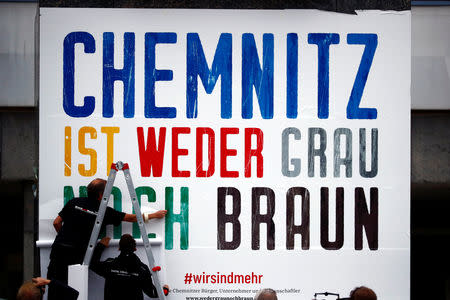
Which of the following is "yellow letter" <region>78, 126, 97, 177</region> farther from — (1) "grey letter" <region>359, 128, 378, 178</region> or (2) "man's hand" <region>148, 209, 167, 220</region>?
(1) "grey letter" <region>359, 128, 378, 178</region>

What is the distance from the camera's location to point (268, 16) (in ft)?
26.3

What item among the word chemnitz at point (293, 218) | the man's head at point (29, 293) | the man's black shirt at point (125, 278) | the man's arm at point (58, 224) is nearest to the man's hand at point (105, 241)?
the man's black shirt at point (125, 278)

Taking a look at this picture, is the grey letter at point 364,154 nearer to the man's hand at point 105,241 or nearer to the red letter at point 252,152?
the red letter at point 252,152

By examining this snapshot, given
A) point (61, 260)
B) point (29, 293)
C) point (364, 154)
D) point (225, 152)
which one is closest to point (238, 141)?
point (225, 152)

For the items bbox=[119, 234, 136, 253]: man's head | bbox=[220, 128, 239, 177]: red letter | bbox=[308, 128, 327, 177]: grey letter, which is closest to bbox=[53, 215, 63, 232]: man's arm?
bbox=[119, 234, 136, 253]: man's head

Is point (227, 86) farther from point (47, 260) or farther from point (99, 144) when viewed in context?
point (47, 260)

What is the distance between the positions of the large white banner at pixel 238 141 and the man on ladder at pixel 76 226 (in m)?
0.26

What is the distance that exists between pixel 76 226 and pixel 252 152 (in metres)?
2.10

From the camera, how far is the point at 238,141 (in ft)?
26.2

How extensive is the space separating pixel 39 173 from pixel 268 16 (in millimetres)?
3116

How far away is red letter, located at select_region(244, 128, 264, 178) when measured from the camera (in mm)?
7992

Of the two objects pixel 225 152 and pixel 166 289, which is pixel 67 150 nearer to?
pixel 225 152

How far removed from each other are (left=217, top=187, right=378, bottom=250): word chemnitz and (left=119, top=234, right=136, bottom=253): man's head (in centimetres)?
104

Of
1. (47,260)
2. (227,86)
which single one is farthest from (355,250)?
(47,260)
